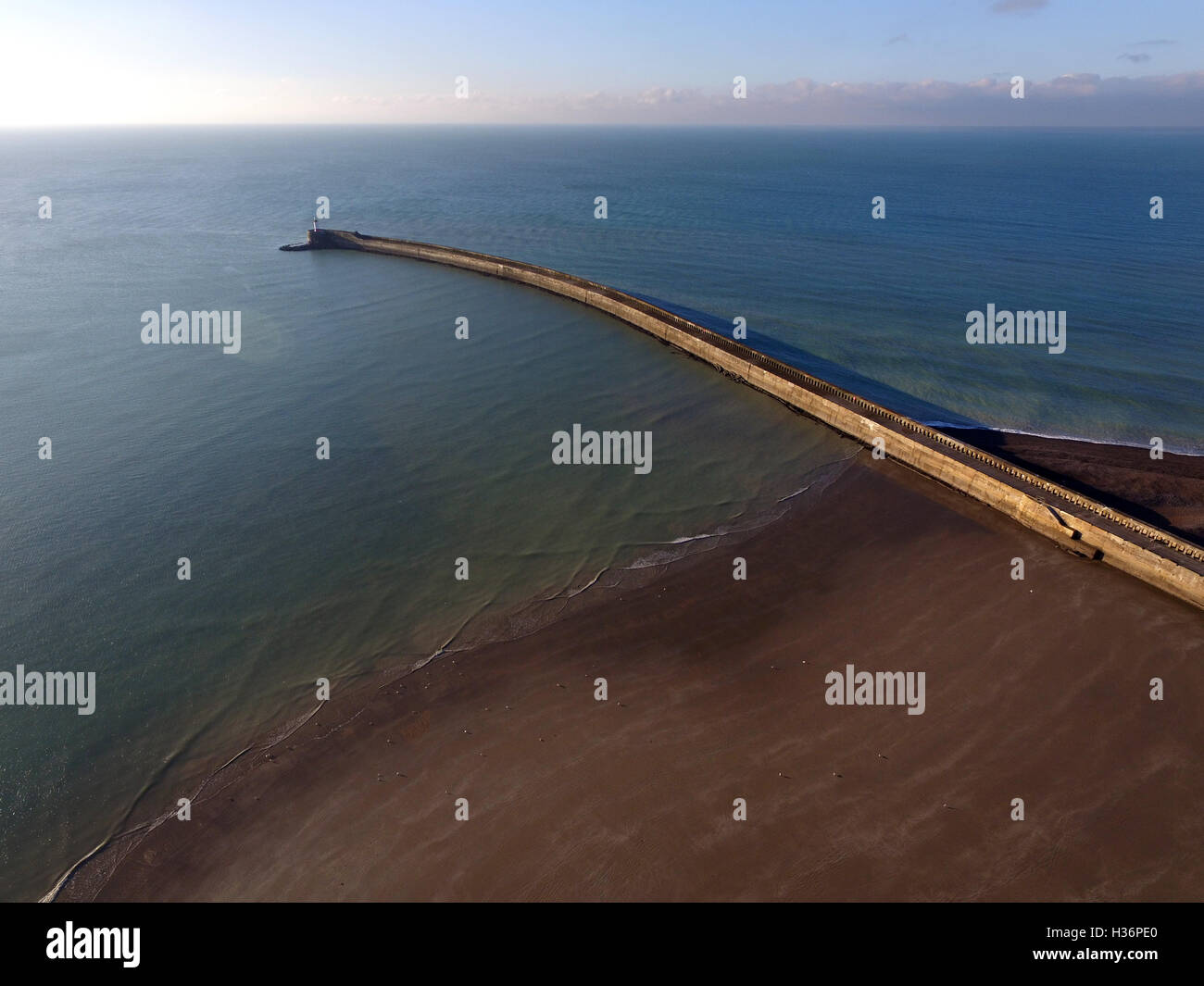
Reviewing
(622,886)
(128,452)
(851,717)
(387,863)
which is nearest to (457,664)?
(387,863)

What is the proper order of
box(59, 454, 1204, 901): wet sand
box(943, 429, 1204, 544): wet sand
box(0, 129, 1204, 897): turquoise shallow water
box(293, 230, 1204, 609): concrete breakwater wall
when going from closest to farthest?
1. box(59, 454, 1204, 901): wet sand
2. box(0, 129, 1204, 897): turquoise shallow water
3. box(293, 230, 1204, 609): concrete breakwater wall
4. box(943, 429, 1204, 544): wet sand

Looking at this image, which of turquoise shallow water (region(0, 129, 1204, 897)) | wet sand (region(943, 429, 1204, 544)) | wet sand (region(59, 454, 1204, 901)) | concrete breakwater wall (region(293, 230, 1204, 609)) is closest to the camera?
wet sand (region(59, 454, 1204, 901))

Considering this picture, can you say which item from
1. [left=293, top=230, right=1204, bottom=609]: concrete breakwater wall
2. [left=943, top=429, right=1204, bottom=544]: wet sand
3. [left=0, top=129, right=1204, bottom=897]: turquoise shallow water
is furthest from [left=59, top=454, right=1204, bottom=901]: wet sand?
[left=943, top=429, right=1204, bottom=544]: wet sand

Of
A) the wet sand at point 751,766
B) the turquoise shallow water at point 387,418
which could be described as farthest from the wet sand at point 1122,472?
the wet sand at point 751,766

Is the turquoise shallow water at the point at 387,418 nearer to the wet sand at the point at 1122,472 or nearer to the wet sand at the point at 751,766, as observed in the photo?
the wet sand at the point at 1122,472

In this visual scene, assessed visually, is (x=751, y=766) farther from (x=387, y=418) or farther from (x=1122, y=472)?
(x=387, y=418)

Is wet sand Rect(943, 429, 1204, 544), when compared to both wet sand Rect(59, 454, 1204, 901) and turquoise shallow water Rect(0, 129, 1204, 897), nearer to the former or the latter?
turquoise shallow water Rect(0, 129, 1204, 897)
